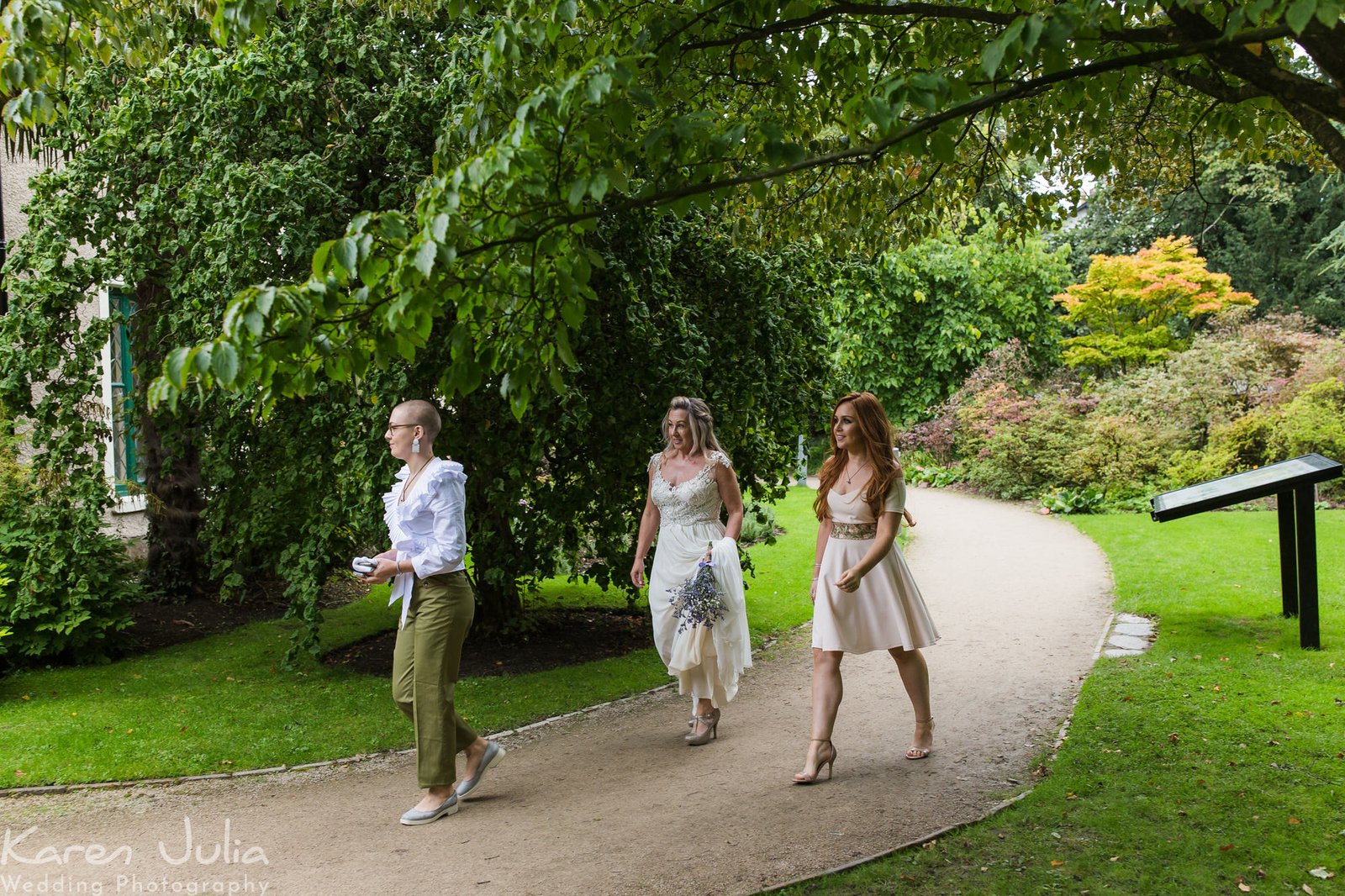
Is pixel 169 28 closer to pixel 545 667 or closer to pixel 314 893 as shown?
pixel 545 667

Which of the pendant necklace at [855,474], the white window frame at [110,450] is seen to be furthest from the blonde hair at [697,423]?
the white window frame at [110,450]

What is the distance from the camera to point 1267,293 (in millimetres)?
29938

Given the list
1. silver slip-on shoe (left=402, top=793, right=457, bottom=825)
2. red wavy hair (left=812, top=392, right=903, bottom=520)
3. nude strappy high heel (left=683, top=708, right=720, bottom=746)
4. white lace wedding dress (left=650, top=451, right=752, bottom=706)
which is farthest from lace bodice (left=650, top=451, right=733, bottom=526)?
silver slip-on shoe (left=402, top=793, right=457, bottom=825)

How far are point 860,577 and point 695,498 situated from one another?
1339 millimetres

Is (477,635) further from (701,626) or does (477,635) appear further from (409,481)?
(409,481)

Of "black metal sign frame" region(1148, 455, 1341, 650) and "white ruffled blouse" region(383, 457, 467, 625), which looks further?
"black metal sign frame" region(1148, 455, 1341, 650)

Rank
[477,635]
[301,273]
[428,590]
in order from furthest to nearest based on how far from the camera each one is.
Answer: [477,635] < [301,273] < [428,590]

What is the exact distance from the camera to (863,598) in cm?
600

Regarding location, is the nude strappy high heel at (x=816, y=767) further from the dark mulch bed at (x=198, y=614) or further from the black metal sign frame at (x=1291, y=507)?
the dark mulch bed at (x=198, y=614)

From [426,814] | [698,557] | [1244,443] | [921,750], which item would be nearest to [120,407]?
[698,557]

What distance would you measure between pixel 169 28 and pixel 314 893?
6389 mm

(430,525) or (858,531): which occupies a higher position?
(430,525)

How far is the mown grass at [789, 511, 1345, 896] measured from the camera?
453 cm

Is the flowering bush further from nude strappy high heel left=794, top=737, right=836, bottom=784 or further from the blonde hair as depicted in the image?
nude strappy high heel left=794, top=737, right=836, bottom=784
